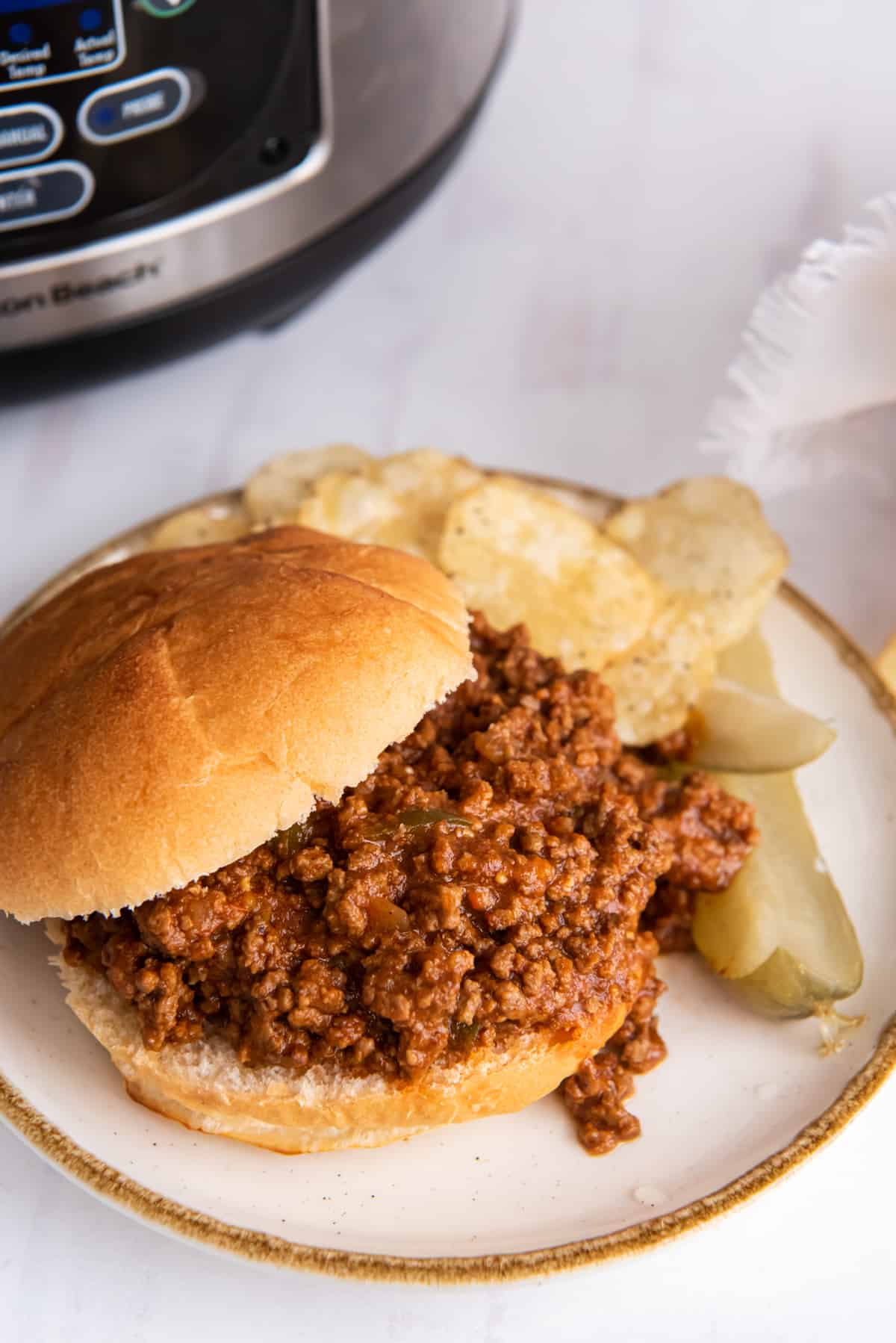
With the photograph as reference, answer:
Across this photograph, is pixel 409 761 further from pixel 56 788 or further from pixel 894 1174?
pixel 894 1174

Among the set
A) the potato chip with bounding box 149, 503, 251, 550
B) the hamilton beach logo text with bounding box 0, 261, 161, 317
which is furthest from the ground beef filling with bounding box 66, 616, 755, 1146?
the hamilton beach logo text with bounding box 0, 261, 161, 317

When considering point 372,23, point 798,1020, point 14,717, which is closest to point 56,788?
point 14,717

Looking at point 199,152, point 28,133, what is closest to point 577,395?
point 199,152

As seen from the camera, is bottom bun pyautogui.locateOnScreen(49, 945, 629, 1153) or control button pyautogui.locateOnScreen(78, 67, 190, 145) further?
control button pyautogui.locateOnScreen(78, 67, 190, 145)

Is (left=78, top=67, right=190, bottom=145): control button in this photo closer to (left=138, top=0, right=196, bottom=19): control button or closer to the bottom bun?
(left=138, top=0, right=196, bottom=19): control button

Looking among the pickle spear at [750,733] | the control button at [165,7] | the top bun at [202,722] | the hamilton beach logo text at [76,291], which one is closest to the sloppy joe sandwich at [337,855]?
the top bun at [202,722]

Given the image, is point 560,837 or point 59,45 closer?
point 560,837
